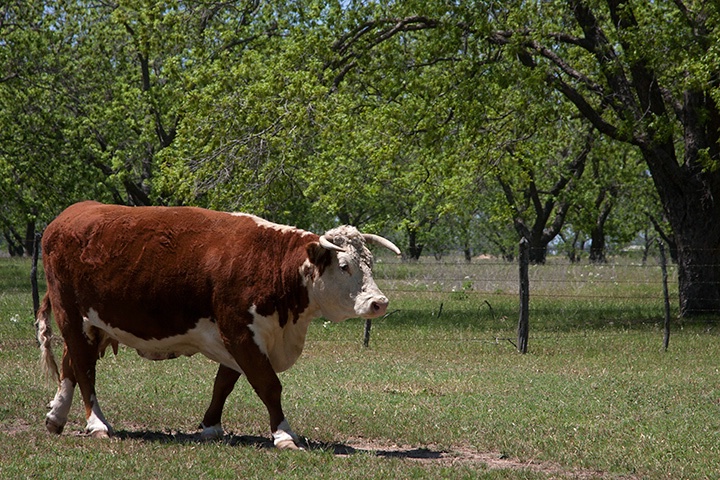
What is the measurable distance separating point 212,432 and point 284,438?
0.88 m

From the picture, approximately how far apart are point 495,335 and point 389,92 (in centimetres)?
667

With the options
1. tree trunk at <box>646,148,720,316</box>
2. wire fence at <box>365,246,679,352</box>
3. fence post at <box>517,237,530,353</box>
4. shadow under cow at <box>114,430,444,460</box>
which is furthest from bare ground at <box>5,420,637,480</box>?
tree trunk at <box>646,148,720,316</box>

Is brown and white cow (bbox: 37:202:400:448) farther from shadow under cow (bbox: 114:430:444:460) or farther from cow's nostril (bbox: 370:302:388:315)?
shadow under cow (bbox: 114:430:444:460)

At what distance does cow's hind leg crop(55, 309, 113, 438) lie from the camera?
8.93 meters

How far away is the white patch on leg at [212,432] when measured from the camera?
8844 millimetres

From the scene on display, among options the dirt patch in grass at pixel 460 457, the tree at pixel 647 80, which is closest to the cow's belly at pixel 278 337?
the dirt patch in grass at pixel 460 457

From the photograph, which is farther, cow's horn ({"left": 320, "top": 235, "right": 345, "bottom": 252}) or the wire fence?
the wire fence

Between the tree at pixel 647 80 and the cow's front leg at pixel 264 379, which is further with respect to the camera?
the tree at pixel 647 80

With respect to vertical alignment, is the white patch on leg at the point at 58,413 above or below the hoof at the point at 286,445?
above

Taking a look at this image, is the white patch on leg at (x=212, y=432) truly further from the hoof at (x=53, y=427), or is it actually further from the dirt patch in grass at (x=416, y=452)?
the hoof at (x=53, y=427)

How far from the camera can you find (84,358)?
29.6 ft

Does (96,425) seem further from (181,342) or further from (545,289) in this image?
(545,289)

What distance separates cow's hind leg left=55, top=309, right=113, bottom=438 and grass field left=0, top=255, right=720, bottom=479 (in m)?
0.31

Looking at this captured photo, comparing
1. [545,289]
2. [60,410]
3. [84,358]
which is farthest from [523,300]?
[545,289]
